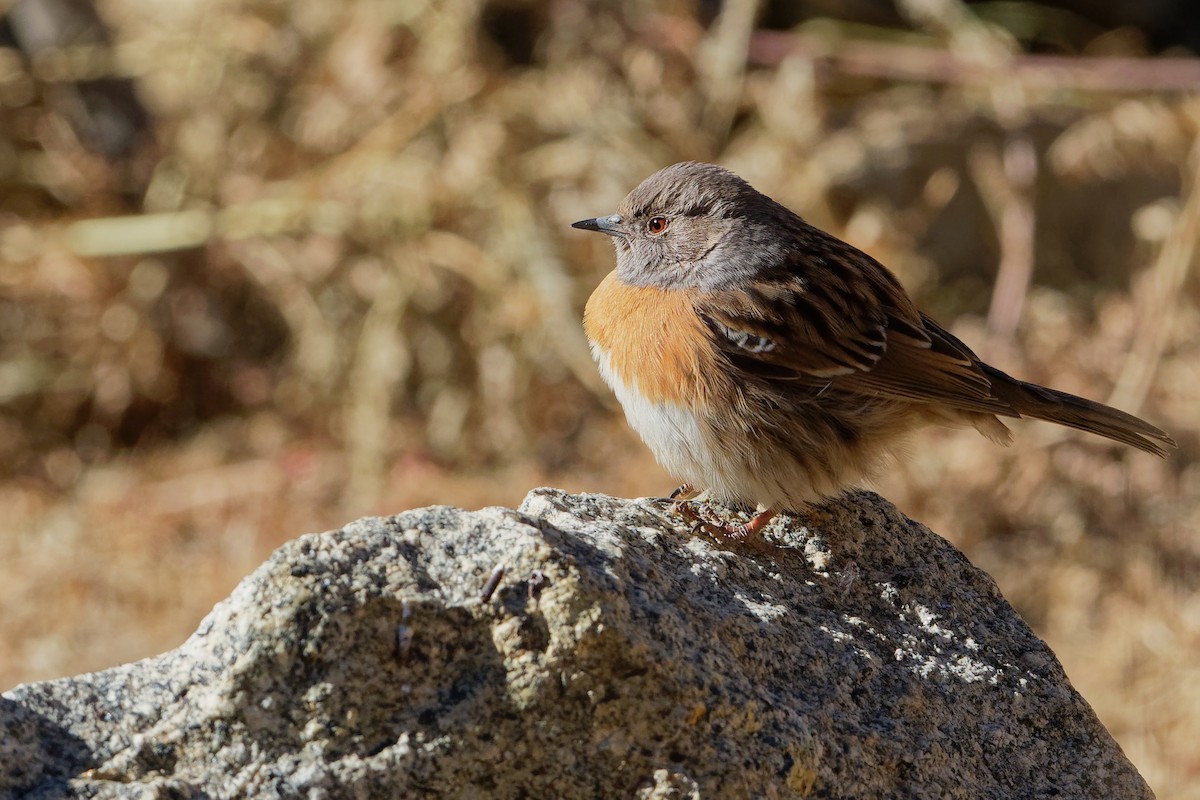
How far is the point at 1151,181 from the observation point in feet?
28.2

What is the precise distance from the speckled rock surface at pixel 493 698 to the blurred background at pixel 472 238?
4.58 metres

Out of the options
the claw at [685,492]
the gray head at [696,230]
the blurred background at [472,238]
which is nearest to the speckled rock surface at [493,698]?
the claw at [685,492]

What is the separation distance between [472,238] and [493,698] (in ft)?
19.9

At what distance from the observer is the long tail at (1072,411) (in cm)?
403

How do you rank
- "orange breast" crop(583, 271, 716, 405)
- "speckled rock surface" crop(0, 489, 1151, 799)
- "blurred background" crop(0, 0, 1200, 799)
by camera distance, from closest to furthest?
"speckled rock surface" crop(0, 489, 1151, 799) → "orange breast" crop(583, 271, 716, 405) → "blurred background" crop(0, 0, 1200, 799)

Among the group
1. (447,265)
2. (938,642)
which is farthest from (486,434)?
(938,642)

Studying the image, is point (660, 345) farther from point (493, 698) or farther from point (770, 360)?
point (493, 698)

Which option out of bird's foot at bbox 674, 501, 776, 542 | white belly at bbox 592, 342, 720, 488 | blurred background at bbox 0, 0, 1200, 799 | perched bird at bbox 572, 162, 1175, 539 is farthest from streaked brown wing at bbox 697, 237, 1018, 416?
blurred background at bbox 0, 0, 1200, 799

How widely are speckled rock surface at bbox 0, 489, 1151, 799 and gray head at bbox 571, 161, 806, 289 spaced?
1658mm

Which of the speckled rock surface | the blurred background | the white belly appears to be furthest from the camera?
the blurred background

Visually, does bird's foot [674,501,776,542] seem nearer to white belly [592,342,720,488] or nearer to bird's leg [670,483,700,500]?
white belly [592,342,720,488]

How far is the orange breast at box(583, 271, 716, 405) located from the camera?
3.93 m

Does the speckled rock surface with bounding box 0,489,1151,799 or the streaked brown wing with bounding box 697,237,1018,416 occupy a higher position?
the streaked brown wing with bounding box 697,237,1018,416

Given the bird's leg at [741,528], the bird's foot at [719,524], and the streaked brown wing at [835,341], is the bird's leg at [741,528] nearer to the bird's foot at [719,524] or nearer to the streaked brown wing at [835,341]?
the bird's foot at [719,524]
